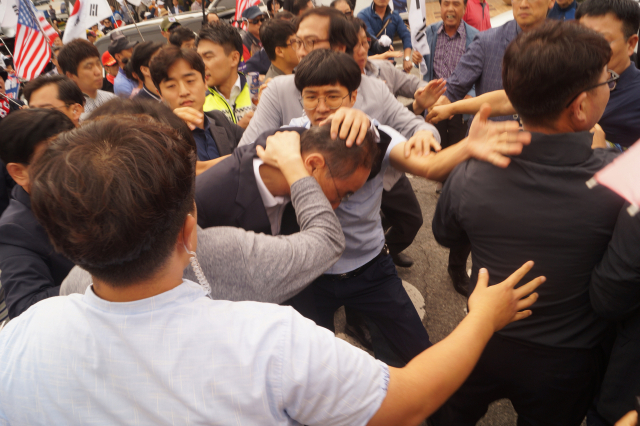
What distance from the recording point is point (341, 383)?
34.5 inches

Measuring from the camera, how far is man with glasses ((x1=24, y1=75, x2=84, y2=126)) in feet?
9.73

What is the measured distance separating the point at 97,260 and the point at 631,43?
2.88 m

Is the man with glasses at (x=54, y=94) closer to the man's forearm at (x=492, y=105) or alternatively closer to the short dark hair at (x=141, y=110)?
the short dark hair at (x=141, y=110)

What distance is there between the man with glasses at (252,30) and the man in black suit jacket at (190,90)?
3.49 m

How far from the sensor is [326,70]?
2244mm

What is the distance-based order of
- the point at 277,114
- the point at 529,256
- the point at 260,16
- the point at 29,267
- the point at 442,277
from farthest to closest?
the point at 260,16 < the point at 442,277 < the point at 277,114 < the point at 29,267 < the point at 529,256

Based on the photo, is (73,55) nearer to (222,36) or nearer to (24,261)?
(222,36)

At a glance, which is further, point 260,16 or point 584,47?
point 260,16

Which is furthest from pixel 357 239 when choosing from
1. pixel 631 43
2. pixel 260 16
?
pixel 260 16

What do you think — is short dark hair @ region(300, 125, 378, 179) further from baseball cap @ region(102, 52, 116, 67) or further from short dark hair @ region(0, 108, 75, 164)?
baseball cap @ region(102, 52, 116, 67)

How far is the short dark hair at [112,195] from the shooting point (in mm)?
786

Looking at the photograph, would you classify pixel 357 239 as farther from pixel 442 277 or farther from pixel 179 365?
pixel 442 277

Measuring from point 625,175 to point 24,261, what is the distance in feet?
6.85

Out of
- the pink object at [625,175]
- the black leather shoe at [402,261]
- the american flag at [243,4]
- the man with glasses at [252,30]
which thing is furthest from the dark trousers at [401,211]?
the american flag at [243,4]
